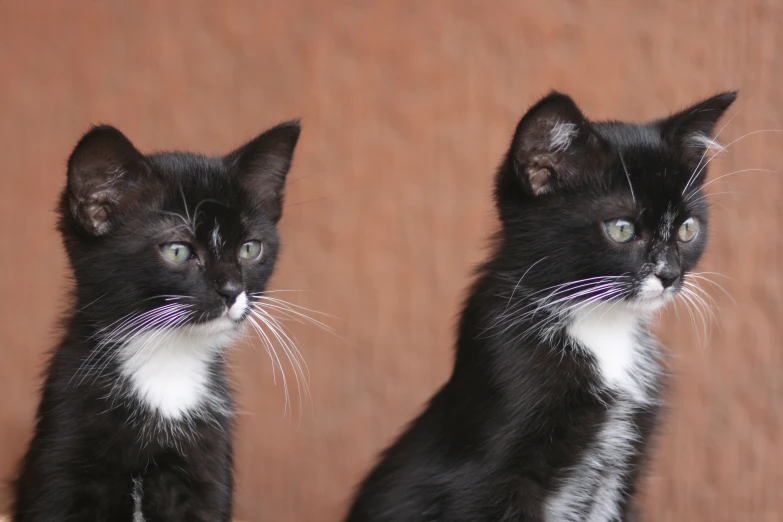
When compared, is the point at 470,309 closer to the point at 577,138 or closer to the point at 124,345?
the point at 577,138

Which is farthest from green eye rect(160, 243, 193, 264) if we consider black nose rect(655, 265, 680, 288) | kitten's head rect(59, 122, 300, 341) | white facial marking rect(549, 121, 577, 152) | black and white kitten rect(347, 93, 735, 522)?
black nose rect(655, 265, 680, 288)

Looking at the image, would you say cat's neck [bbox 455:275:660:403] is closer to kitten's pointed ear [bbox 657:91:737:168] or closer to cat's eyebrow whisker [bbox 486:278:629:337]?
cat's eyebrow whisker [bbox 486:278:629:337]

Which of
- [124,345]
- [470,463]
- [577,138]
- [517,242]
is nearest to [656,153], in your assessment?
[577,138]

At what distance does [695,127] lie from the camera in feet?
5.80

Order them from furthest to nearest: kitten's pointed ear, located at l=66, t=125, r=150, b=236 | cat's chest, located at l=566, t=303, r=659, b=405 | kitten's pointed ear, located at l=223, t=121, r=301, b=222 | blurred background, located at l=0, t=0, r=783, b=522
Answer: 1. blurred background, located at l=0, t=0, r=783, b=522
2. kitten's pointed ear, located at l=223, t=121, r=301, b=222
3. cat's chest, located at l=566, t=303, r=659, b=405
4. kitten's pointed ear, located at l=66, t=125, r=150, b=236

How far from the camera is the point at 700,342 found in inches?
90.7

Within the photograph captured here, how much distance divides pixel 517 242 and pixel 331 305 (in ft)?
2.69

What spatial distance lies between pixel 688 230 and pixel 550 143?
0.29 meters

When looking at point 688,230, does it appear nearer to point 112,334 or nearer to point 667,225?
point 667,225

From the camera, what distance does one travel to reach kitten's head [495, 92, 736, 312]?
1.65 metres

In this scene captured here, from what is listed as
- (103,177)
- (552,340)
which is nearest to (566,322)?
(552,340)

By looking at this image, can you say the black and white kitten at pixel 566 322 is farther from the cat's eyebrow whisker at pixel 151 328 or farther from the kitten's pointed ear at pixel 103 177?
the kitten's pointed ear at pixel 103 177

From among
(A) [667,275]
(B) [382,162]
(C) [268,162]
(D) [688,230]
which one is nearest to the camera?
(A) [667,275]

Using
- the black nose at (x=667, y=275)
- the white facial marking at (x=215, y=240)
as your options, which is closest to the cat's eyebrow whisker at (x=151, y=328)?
the white facial marking at (x=215, y=240)
